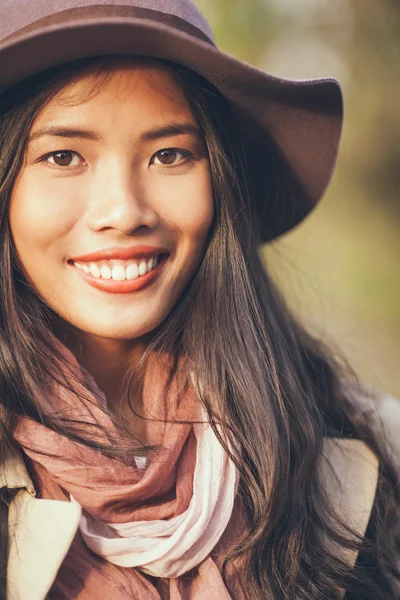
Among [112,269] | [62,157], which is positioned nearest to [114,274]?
[112,269]

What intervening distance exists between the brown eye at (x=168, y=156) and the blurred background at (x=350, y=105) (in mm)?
6404

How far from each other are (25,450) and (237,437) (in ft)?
1.78

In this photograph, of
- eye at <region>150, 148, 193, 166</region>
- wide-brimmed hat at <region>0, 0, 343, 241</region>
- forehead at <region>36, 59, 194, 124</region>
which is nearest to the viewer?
wide-brimmed hat at <region>0, 0, 343, 241</region>

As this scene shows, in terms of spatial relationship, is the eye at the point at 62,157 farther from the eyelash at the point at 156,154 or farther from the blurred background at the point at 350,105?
the blurred background at the point at 350,105

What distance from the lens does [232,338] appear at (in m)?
2.23

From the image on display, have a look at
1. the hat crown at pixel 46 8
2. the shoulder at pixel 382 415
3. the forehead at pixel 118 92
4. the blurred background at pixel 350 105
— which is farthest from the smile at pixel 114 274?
the blurred background at pixel 350 105

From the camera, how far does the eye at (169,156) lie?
2.01m

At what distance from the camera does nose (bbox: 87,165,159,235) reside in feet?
6.23

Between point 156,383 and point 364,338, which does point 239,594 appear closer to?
point 156,383

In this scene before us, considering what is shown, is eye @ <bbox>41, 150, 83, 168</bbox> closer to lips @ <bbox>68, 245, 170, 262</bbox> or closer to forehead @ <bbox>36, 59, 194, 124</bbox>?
forehead @ <bbox>36, 59, 194, 124</bbox>

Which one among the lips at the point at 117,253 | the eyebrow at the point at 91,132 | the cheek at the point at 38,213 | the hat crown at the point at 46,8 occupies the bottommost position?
the lips at the point at 117,253

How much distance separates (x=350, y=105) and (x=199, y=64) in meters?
7.81

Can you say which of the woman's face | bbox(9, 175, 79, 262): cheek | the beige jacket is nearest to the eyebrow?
the woman's face

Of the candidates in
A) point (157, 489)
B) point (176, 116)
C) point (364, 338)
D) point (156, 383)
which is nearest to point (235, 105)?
point (176, 116)
